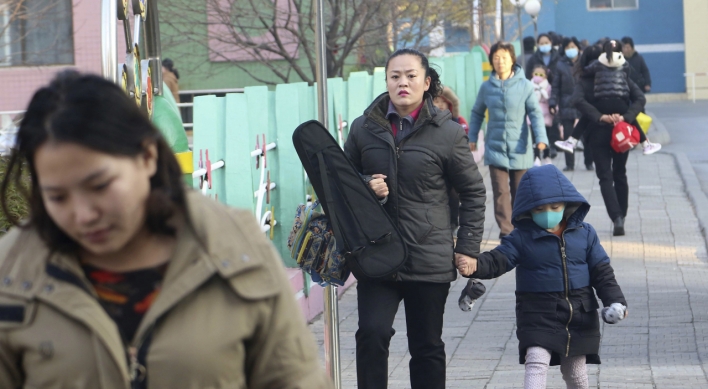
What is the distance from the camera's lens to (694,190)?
1388cm

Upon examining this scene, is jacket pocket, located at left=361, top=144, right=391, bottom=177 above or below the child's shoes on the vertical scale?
above

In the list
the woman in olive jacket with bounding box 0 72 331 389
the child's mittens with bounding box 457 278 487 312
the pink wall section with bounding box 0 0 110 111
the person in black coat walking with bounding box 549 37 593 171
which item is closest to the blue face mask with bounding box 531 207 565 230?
the child's mittens with bounding box 457 278 487 312

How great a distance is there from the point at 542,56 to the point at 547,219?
15.2 m

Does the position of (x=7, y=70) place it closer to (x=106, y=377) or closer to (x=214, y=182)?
(x=214, y=182)

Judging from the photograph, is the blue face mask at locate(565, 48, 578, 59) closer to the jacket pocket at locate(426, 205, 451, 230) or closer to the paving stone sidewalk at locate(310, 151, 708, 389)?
the paving stone sidewalk at locate(310, 151, 708, 389)

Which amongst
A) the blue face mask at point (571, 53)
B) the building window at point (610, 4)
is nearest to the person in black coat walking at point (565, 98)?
the blue face mask at point (571, 53)

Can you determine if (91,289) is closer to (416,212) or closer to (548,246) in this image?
(416,212)

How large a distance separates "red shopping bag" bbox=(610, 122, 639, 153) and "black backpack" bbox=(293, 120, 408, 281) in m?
6.22

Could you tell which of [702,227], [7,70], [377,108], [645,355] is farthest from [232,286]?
[7,70]

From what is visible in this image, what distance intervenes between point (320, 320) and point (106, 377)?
5894 millimetres

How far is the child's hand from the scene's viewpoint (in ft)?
15.9

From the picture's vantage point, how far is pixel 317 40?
16.7 feet

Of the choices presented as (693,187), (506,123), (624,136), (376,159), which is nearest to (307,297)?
(376,159)

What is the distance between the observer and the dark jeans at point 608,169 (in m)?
10.7
